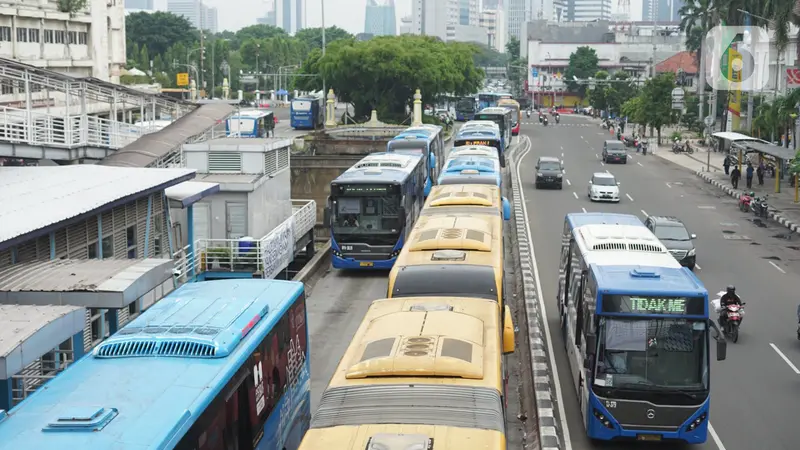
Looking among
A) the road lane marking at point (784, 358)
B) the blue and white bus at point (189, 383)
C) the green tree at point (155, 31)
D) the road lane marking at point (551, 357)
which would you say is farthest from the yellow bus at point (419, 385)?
the green tree at point (155, 31)

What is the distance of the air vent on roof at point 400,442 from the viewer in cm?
776

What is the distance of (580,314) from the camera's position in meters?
15.9

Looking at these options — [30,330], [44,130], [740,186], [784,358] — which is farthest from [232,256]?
[740,186]

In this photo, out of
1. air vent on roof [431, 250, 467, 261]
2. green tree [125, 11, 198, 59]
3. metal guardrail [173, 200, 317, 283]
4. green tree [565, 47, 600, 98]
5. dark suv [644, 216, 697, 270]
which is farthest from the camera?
green tree [565, 47, 600, 98]

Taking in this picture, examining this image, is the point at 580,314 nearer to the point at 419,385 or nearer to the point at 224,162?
the point at 419,385

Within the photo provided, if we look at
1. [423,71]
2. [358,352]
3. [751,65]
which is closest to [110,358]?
[358,352]

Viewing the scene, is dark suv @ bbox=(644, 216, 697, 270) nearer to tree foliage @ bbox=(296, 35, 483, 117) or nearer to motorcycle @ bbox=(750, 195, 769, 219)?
motorcycle @ bbox=(750, 195, 769, 219)

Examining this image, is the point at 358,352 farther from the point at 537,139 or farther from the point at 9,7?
the point at 537,139

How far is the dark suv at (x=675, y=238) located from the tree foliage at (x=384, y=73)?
49.9 metres

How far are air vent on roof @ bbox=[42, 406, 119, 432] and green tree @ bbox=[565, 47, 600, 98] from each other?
5481 inches

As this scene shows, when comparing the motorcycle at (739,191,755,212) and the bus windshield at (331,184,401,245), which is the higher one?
the bus windshield at (331,184,401,245)

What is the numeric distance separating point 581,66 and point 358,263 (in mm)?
123653

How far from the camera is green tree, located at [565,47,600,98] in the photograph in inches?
5674

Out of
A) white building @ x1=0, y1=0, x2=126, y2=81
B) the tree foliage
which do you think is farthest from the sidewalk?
white building @ x1=0, y1=0, x2=126, y2=81
